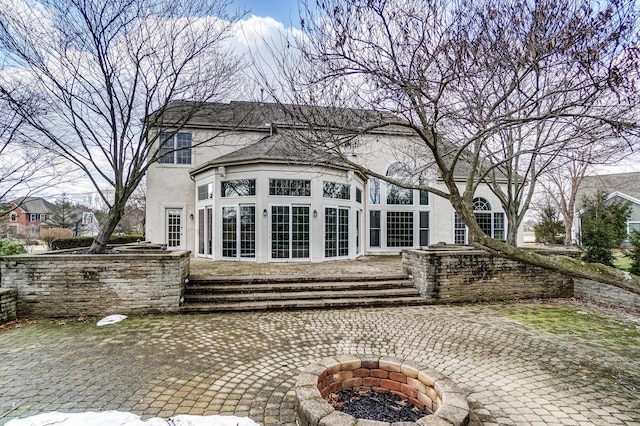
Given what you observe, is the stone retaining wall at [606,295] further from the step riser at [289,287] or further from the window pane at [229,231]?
the window pane at [229,231]

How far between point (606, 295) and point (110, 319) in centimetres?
1125

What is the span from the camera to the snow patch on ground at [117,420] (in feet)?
9.62

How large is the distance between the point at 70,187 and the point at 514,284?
1257 cm

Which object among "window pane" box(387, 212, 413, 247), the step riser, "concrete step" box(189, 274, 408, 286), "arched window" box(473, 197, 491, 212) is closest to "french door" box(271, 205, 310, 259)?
"concrete step" box(189, 274, 408, 286)

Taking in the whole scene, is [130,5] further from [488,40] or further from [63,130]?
[488,40]

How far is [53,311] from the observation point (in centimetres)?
666

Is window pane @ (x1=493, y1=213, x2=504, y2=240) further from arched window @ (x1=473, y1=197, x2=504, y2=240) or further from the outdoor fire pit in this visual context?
the outdoor fire pit

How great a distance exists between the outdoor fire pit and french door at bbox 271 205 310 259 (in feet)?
26.4

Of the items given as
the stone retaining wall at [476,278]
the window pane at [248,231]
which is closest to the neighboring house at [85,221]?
the window pane at [248,231]

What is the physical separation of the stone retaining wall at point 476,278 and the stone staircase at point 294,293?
1.74 feet

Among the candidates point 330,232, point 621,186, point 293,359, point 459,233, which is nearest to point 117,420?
point 293,359

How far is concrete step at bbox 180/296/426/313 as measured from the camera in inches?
277

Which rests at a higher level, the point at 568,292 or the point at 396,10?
the point at 396,10

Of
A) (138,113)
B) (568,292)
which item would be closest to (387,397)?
(568,292)
